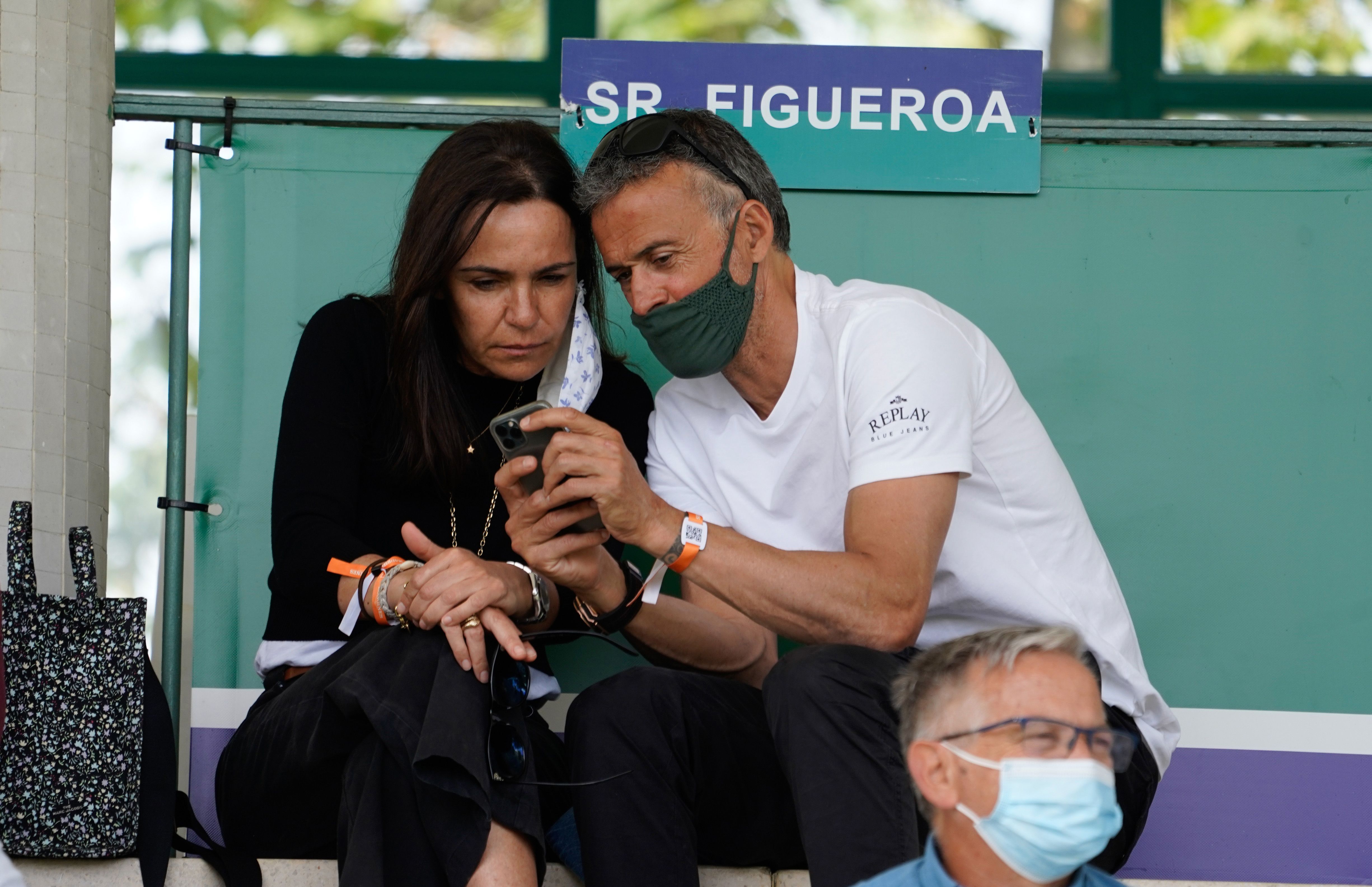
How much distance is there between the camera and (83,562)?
2463mm

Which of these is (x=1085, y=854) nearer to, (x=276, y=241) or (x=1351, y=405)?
(x=1351, y=405)

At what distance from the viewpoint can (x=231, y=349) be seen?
125 inches

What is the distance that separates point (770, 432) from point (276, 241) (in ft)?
4.26

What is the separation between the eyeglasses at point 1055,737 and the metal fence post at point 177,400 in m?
2.03

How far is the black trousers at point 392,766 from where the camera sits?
6.86ft

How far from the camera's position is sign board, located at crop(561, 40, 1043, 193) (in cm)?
323

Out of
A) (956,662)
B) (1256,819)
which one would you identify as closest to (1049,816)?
(956,662)

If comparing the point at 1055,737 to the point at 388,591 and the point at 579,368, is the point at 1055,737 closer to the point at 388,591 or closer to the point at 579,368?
the point at 388,591

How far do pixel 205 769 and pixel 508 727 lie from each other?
3.84ft

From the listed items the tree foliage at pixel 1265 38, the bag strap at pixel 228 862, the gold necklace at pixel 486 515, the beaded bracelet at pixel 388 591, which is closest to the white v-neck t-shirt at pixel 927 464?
the gold necklace at pixel 486 515

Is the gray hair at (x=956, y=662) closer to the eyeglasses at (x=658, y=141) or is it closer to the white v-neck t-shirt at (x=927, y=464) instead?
the white v-neck t-shirt at (x=927, y=464)

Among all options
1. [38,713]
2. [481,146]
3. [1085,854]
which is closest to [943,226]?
[481,146]

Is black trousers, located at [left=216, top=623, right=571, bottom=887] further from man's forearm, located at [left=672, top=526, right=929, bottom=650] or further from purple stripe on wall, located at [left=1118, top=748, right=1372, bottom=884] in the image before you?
purple stripe on wall, located at [left=1118, top=748, right=1372, bottom=884]

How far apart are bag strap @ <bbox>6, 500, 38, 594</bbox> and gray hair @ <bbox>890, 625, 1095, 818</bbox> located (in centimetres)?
152
